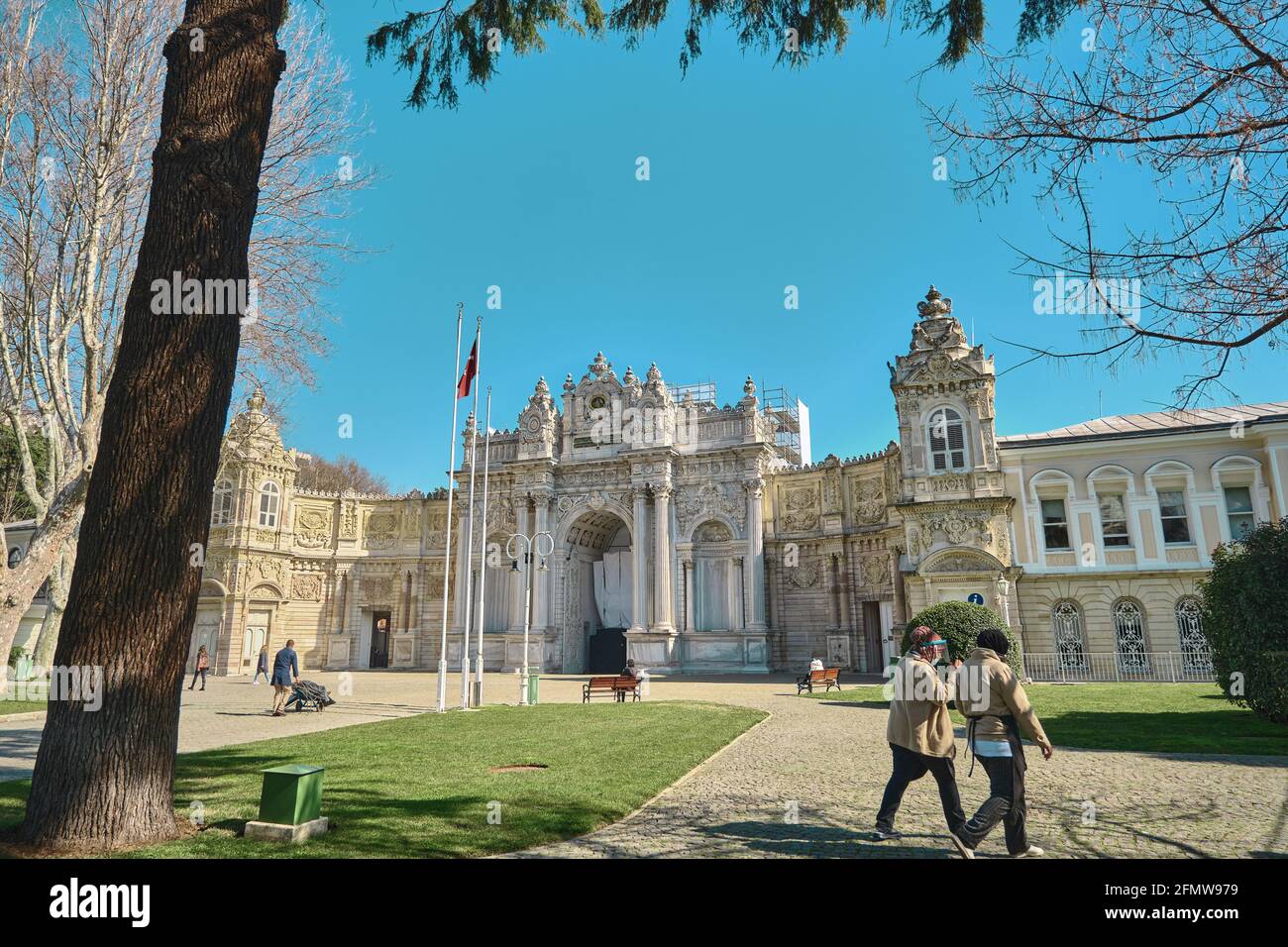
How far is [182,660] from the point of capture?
6.67 meters

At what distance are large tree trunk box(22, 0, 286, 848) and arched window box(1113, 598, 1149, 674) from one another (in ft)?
96.8

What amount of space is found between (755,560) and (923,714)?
29.3 meters

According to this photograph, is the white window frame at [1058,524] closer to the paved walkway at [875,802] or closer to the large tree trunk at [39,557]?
the paved walkway at [875,802]

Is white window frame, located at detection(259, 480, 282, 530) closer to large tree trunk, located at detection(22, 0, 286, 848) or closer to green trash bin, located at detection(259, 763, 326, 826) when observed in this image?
large tree trunk, located at detection(22, 0, 286, 848)

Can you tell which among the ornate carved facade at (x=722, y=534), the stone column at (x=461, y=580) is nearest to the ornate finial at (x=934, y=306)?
the ornate carved facade at (x=722, y=534)

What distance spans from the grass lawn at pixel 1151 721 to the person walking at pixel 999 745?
23.0 feet

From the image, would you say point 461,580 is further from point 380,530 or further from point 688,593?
point 688,593

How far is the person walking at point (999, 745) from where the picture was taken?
580 centimetres

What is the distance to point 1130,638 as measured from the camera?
26.3m

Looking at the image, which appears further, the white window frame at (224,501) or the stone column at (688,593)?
the white window frame at (224,501)

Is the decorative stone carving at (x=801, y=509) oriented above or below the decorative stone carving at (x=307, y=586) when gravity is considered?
above

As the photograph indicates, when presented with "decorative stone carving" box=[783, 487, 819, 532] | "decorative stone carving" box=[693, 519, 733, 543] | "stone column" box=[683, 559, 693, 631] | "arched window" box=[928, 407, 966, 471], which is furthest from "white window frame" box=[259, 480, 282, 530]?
"arched window" box=[928, 407, 966, 471]

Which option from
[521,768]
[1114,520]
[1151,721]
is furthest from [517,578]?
[1151,721]

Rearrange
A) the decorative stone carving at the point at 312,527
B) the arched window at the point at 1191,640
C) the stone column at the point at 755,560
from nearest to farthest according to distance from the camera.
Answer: the arched window at the point at 1191,640 < the stone column at the point at 755,560 < the decorative stone carving at the point at 312,527
